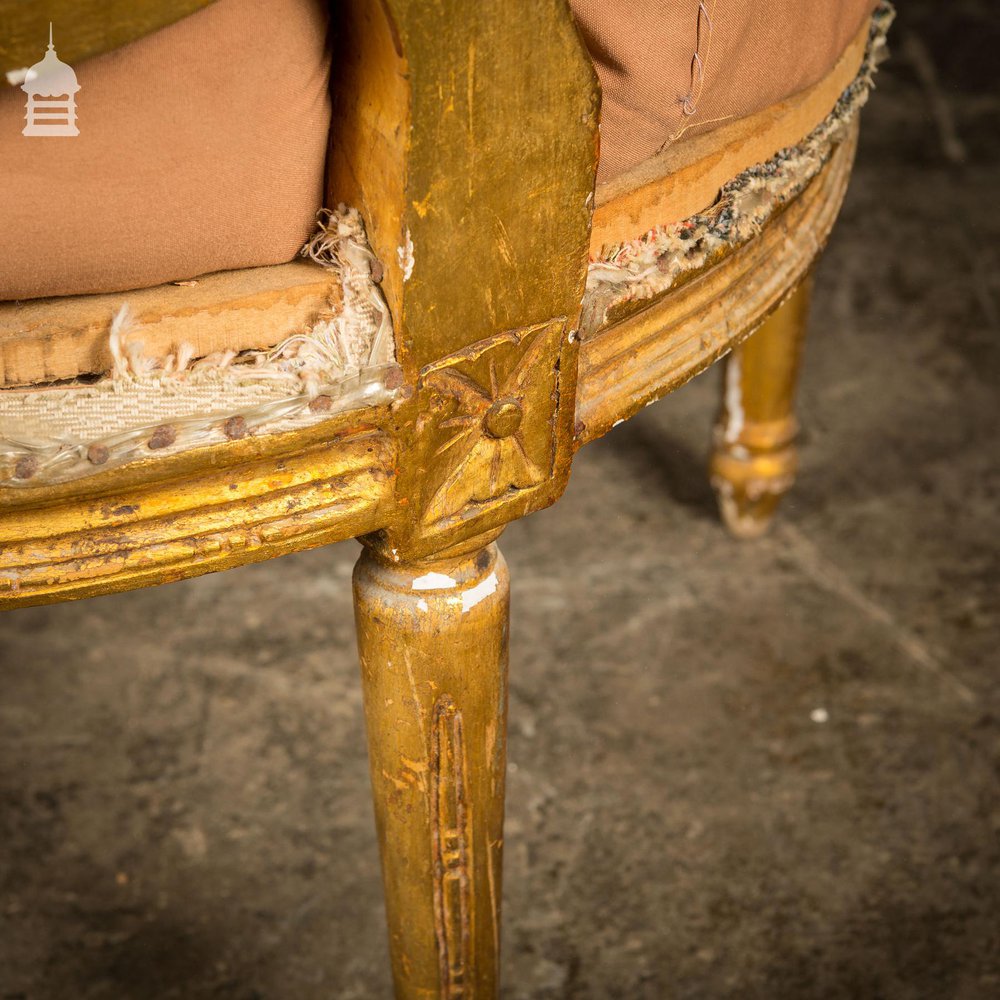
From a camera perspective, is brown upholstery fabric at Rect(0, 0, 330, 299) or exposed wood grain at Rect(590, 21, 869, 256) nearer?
brown upholstery fabric at Rect(0, 0, 330, 299)

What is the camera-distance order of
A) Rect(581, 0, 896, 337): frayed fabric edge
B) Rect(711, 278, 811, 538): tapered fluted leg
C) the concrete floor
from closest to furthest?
Rect(581, 0, 896, 337): frayed fabric edge
the concrete floor
Rect(711, 278, 811, 538): tapered fluted leg

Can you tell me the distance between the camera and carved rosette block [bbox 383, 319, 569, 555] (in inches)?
19.5

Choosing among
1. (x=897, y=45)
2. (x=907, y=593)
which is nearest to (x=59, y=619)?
(x=907, y=593)

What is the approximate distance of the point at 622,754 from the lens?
Result: 1.05 m

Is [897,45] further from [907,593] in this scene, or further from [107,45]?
[107,45]

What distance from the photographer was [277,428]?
1.57 ft

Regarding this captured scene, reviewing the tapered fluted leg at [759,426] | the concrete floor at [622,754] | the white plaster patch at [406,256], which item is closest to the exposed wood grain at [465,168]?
the white plaster patch at [406,256]

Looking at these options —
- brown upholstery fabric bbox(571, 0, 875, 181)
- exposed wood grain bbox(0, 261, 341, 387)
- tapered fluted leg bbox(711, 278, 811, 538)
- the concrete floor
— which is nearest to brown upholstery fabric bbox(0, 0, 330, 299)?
exposed wood grain bbox(0, 261, 341, 387)

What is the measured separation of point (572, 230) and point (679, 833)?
605 millimetres

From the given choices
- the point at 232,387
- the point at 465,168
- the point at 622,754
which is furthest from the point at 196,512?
the point at 622,754

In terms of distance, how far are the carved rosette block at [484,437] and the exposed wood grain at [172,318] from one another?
0.17ft

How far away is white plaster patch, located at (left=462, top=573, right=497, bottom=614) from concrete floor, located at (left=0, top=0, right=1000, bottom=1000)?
39 centimetres

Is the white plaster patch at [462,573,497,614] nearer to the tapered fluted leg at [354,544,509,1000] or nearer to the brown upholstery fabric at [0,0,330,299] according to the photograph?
the tapered fluted leg at [354,544,509,1000]

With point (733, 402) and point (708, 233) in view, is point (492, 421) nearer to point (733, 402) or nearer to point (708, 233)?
point (708, 233)
